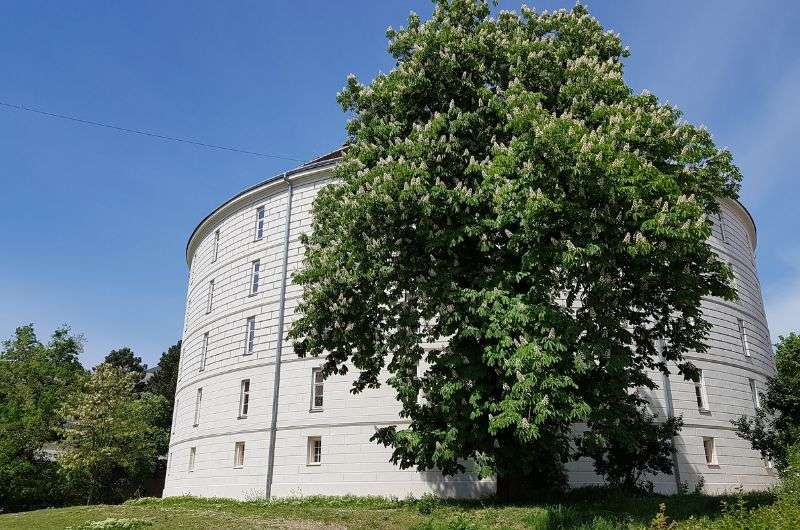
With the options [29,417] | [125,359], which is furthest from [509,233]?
[125,359]

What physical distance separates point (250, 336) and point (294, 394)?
16.9 feet

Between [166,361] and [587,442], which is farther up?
[166,361]

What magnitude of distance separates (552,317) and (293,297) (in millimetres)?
20014

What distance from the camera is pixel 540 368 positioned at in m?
13.7

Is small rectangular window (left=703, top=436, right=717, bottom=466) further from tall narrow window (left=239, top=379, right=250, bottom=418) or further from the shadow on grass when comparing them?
tall narrow window (left=239, top=379, right=250, bottom=418)

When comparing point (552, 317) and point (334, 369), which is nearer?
point (552, 317)

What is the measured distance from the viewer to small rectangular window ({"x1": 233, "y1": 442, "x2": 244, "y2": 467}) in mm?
31366

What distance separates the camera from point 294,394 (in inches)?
1195

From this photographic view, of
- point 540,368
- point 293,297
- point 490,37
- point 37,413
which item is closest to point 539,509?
point 540,368

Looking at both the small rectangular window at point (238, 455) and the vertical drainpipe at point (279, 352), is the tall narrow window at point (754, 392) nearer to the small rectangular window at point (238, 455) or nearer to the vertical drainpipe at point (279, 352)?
the vertical drainpipe at point (279, 352)

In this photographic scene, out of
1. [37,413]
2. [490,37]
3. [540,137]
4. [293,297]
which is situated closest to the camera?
[540,137]

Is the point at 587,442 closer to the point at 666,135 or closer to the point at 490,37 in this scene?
the point at 666,135

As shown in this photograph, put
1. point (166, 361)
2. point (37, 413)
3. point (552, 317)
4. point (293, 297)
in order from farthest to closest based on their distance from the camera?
point (166, 361), point (37, 413), point (293, 297), point (552, 317)

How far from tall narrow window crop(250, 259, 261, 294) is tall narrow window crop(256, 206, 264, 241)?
1561 millimetres
